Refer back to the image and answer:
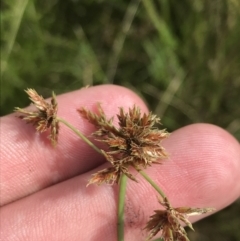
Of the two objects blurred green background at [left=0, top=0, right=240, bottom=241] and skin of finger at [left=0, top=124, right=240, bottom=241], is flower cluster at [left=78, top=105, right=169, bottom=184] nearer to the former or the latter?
skin of finger at [left=0, top=124, right=240, bottom=241]

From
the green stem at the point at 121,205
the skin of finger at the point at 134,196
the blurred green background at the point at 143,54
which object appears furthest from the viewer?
the blurred green background at the point at 143,54

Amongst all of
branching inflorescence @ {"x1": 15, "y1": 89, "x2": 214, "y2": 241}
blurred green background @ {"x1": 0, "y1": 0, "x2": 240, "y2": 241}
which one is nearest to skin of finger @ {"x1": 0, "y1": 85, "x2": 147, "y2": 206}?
branching inflorescence @ {"x1": 15, "y1": 89, "x2": 214, "y2": 241}

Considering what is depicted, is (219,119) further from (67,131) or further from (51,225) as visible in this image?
(51,225)

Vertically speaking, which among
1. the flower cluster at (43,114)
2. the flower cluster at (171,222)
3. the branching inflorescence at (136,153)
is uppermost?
the flower cluster at (43,114)

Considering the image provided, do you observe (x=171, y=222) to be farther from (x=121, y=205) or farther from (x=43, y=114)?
(x=43, y=114)

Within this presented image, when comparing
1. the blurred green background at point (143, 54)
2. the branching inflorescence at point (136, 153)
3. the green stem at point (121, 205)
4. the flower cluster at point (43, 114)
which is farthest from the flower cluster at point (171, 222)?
the blurred green background at point (143, 54)

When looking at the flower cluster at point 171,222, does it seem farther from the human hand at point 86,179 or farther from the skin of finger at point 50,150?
the skin of finger at point 50,150

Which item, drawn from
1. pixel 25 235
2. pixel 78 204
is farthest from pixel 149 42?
pixel 25 235
